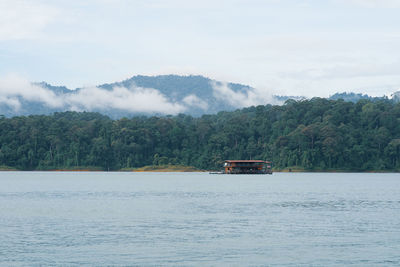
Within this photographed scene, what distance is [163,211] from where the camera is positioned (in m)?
69.3

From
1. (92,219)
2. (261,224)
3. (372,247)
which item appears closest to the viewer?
(372,247)

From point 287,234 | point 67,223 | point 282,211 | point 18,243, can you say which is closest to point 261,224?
point 287,234

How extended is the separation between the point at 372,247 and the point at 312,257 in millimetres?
6389

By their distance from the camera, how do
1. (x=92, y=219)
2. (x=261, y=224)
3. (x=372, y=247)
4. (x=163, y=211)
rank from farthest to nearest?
(x=163, y=211) → (x=92, y=219) → (x=261, y=224) → (x=372, y=247)

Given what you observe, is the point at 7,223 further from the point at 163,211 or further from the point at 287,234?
the point at 287,234

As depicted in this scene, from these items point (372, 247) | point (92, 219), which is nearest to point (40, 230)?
point (92, 219)

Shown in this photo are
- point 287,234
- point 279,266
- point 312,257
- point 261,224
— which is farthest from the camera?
point 261,224

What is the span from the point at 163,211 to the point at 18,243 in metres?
27.3

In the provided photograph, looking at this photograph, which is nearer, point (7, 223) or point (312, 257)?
point (312, 257)

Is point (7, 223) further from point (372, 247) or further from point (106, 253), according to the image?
point (372, 247)

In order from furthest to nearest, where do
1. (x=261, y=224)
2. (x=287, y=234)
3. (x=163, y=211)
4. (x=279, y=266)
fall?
(x=163, y=211) → (x=261, y=224) → (x=287, y=234) → (x=279, y=266)

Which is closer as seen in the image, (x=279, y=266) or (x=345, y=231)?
(x=279, y=266)

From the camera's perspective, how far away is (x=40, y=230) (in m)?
51.2

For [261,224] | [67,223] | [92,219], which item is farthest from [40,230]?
[261,224]
